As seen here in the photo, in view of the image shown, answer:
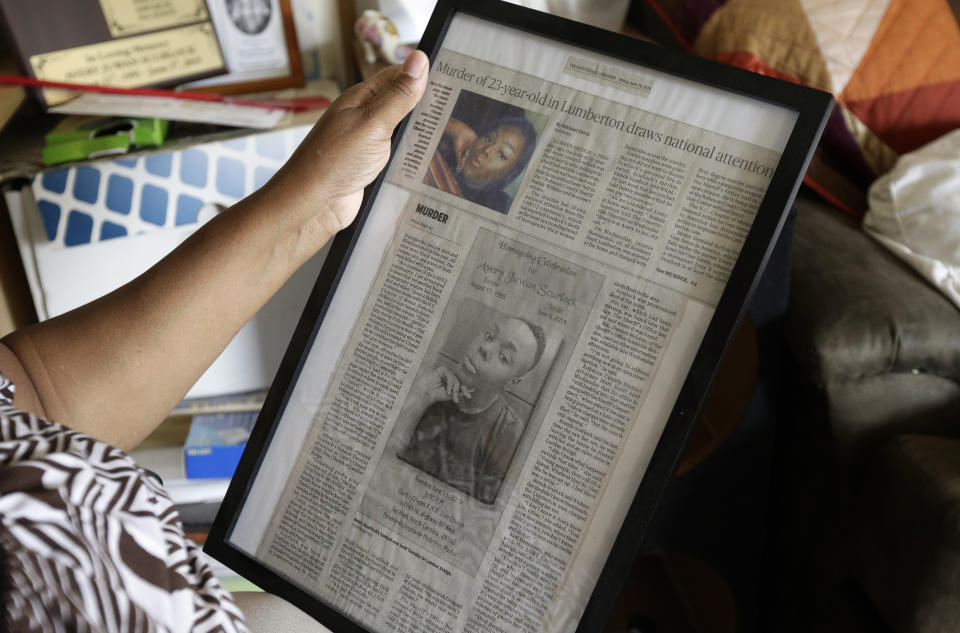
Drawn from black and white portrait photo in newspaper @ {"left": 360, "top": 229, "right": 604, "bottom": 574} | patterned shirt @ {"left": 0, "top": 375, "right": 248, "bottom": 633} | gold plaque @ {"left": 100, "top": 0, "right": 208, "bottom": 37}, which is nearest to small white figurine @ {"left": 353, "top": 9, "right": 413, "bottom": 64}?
gold plaque @ {"left": 100, "top": 0, "right": 208, "bottom": 37}

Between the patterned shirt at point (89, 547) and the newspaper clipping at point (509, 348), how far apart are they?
20 centimetres

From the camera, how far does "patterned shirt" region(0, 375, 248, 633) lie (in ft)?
1.42

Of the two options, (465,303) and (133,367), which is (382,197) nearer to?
(465,303)

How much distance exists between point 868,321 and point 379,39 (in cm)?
88

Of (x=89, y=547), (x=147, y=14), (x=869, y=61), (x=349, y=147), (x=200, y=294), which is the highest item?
(x=869, y=61)

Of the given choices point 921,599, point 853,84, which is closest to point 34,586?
point 921,599

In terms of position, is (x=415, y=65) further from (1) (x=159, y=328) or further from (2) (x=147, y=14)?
(2) (x=147, y=14)

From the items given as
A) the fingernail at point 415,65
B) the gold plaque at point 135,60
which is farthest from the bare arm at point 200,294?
the gold plaque at point 135,60

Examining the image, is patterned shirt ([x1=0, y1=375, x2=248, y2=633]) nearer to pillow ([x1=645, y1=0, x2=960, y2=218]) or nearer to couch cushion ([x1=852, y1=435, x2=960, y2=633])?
couch cushion ([x1=852, y1=435, x2=960, y2=633])

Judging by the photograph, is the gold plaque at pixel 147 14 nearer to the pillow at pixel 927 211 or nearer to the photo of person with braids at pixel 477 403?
the photo of person with braids at pixel 477 403

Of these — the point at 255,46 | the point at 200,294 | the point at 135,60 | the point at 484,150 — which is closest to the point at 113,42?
the point at 135,60

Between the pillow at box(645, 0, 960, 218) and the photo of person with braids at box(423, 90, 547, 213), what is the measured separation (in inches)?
25.4

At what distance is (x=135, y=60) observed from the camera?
1321 mm

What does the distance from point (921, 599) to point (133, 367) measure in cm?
91
